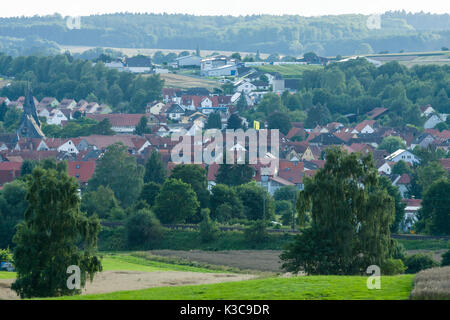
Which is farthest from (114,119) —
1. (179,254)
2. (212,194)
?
(179,254)

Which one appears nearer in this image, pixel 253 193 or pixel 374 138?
pixel 253 193

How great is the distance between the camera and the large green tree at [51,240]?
2665cm

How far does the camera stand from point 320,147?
83812 millimetres

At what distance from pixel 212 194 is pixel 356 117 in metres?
55.1

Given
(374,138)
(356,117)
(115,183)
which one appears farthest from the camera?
(356,117)

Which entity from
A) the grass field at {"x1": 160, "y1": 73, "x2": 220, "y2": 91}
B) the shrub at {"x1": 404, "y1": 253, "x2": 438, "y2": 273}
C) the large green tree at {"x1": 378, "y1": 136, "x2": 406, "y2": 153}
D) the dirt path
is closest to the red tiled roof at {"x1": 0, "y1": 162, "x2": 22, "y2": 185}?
the dirt path

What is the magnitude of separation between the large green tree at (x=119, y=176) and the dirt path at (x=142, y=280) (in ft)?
71.4

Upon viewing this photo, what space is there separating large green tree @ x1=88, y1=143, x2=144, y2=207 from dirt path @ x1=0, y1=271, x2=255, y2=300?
71.4ft

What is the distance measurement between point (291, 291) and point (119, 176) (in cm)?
3839

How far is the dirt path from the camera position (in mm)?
30359

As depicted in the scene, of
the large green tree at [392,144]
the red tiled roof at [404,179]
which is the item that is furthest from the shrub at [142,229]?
the large green tree at [392,144]

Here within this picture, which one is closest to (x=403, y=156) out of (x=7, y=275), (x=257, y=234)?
(x=257, y=234)
